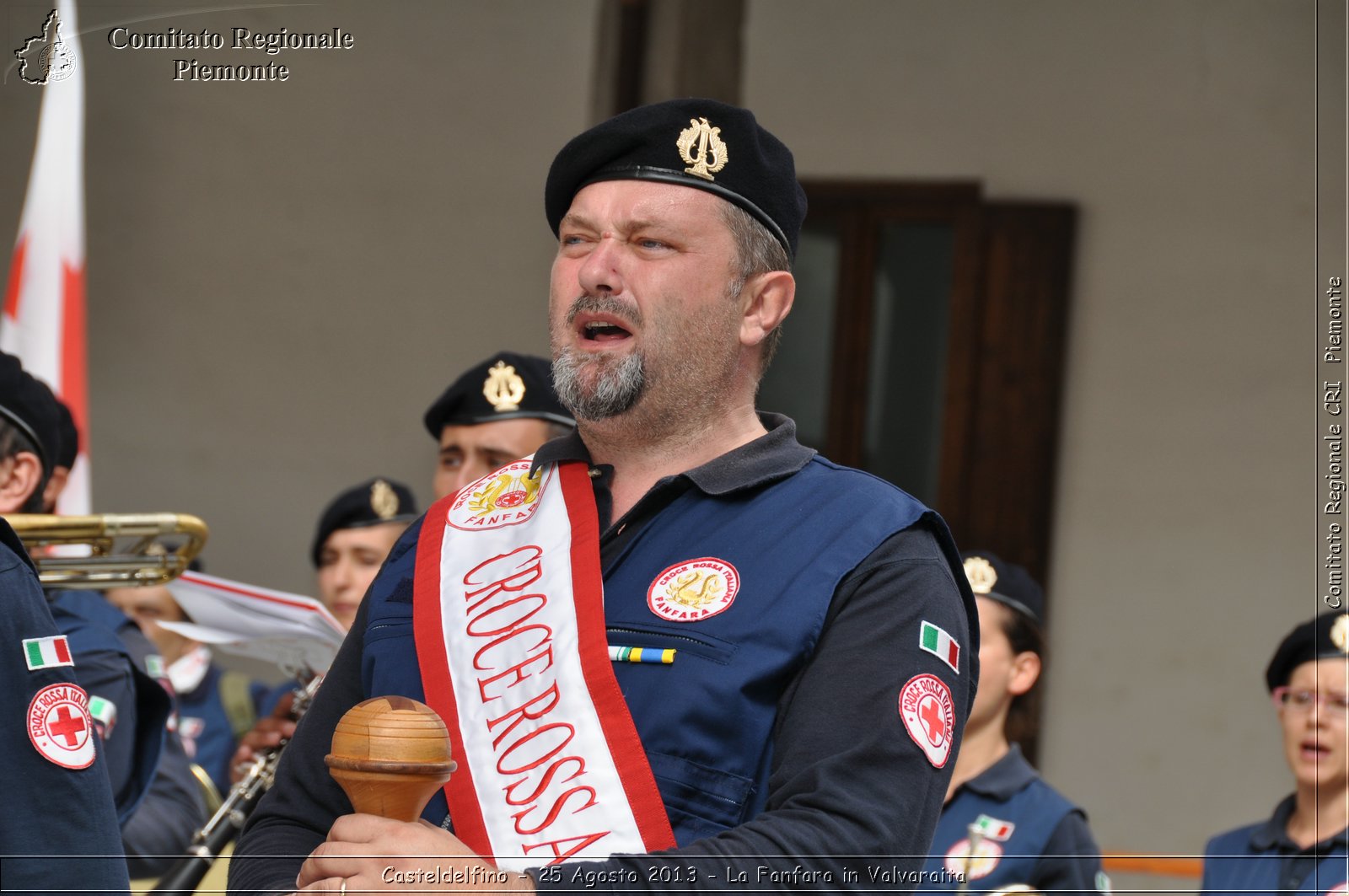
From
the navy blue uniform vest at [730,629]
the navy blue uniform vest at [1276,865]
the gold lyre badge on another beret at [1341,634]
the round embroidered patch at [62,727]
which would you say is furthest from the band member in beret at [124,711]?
the gold lyre badge on another beret at [1341,634]

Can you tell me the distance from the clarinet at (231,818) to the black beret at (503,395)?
33.4 inches

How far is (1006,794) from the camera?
3881 mm

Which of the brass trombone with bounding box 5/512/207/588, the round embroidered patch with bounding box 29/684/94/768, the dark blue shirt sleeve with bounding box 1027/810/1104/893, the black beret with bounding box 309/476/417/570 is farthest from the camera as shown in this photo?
the black beret with bounding box 309/476/417/570

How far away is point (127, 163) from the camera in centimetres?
686

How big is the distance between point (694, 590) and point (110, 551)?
7.26 feet

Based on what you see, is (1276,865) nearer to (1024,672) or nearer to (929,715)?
(1024,672)

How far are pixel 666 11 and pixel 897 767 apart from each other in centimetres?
485

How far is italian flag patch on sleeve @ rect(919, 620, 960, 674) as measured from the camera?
70.1 inches

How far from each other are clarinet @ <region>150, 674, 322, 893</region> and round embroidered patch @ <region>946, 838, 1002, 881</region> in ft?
4.84

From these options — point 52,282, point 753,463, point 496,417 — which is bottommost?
point 753,463

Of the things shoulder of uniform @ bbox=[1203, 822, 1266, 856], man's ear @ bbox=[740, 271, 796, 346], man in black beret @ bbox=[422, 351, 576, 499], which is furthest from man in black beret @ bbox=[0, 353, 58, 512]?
shoulder of uniform @ bbox=[1203, 822, 1266, 856]

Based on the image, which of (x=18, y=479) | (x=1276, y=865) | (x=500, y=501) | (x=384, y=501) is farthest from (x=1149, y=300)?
(x=500, y=501)

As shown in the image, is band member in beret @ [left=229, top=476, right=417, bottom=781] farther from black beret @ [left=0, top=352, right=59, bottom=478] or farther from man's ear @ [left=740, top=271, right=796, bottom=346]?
man's ear @ [left=740, top=271, right=796, bottom=346]

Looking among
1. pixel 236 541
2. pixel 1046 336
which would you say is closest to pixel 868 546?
pixel 1046 336
